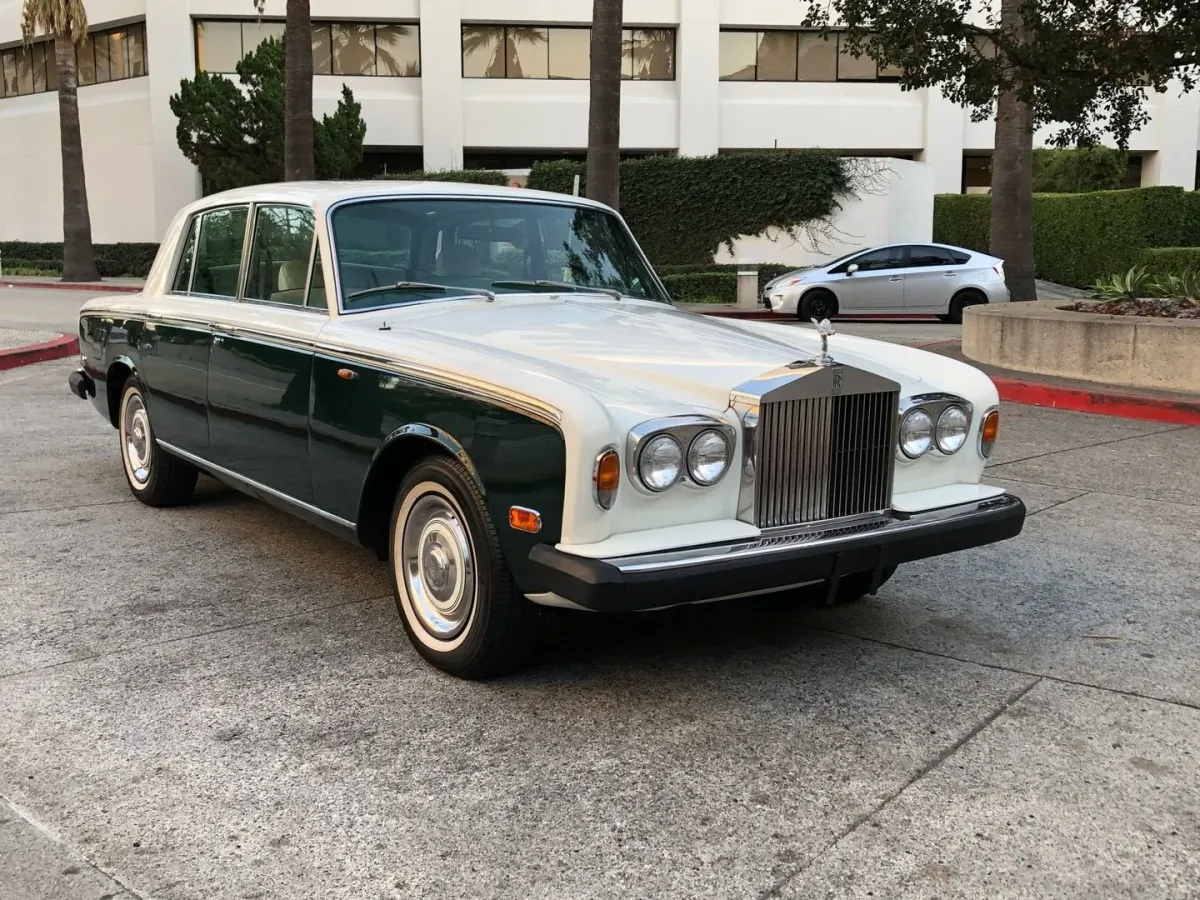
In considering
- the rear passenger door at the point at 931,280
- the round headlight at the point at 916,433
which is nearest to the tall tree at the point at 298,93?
the rear passenger door at the point at 931,280

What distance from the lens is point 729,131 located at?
32438 mm

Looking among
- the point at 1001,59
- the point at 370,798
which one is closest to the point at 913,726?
the point at 370,798

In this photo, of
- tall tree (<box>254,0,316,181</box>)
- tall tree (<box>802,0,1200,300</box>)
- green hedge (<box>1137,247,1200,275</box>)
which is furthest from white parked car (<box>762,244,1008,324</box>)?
tall tree (<box>254,0,316,181</box>)

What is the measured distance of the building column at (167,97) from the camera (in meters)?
31.0

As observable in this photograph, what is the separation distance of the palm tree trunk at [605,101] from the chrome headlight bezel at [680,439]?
11.8 m

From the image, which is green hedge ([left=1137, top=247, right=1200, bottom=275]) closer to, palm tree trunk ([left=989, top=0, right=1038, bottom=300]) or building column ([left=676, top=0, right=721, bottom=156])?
palm tree trunk ([left=989, top=0, right=1038, bottom=300])

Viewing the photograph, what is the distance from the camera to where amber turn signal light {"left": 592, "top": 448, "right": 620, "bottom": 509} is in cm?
335

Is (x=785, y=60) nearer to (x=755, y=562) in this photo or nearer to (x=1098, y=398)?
(x=1098, y=398)

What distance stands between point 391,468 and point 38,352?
35.9ft

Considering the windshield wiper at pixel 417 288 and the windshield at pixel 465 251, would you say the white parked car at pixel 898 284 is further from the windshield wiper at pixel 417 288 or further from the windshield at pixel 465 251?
the windshield wiper at pixel 417 288

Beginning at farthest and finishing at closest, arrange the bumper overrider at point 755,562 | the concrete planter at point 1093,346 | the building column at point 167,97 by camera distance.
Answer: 1. the building column at point 167,97
2. the concrete planter at point 1093,346
3. the bumper overrider at point 755,562

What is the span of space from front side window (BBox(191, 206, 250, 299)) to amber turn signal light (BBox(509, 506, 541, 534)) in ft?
8.08

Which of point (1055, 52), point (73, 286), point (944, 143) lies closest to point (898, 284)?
point (1055, 52)

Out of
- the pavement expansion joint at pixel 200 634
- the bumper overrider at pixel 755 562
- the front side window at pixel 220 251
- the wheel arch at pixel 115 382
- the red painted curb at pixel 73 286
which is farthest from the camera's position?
the red painted curb at pixel 73 286
